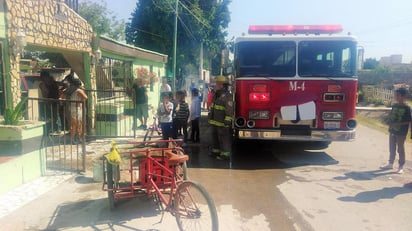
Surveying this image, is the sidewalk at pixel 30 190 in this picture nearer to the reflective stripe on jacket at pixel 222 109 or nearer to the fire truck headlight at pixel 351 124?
the reflective stripe on jacket at pixel 222 109

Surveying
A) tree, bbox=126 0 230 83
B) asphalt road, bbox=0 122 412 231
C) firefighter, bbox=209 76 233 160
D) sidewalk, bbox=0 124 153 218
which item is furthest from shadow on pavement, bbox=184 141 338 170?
tree, bbox=126 0 230 83

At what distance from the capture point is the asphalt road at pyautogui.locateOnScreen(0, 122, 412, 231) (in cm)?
430

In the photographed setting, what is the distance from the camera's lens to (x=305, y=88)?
7.00m

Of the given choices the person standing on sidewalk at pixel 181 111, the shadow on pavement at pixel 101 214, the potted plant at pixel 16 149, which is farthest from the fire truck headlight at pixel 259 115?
the potted plant at pixel 16 149

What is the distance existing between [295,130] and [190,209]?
3831 millimetres

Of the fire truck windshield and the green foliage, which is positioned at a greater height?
the fire truck windshield

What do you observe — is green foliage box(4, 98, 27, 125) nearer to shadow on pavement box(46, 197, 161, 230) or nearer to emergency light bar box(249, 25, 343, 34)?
shadow on pavement box(46, 197, 161, 230)

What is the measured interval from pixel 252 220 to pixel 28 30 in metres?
5.69

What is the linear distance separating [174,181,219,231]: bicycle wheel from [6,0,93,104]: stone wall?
448 centimetres

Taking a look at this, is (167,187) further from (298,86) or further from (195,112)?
Answer: (195,112)

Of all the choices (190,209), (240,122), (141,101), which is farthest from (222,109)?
(141,101)

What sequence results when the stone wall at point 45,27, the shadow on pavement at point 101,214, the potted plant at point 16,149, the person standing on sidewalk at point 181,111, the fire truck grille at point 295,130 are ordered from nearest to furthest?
1. the shadow on pavement at point 101,214
2. the potted plant at point 16,149
3. the stone wall at point 45,27
4. the fire truck grille at point 295,130
5. the person standing on sidewalk at point 181,111

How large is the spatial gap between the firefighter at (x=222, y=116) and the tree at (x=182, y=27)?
15918 mm

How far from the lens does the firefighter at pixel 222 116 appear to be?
24.4ft
